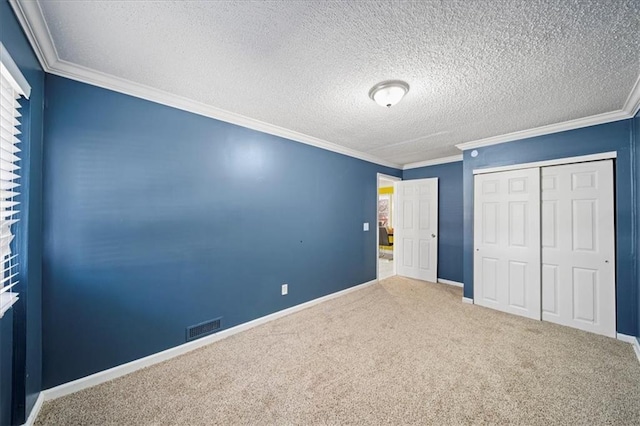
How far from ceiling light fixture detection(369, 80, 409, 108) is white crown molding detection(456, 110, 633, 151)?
2.06m

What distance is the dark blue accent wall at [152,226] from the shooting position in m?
1.74

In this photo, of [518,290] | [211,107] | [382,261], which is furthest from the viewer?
[382,261]

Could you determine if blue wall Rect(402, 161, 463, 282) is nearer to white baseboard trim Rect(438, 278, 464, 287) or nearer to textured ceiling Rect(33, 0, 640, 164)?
white baseboard trim Rect(438, 278, 464, 287)

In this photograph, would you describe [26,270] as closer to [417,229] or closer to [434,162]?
[417,229]

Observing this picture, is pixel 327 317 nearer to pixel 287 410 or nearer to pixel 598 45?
pixel 287 410

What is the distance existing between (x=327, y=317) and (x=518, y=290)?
257 centimetres

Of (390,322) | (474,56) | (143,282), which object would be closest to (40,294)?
(143,282)

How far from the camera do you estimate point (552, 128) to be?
2.86m

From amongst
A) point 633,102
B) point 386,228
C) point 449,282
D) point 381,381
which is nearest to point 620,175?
point 633,102

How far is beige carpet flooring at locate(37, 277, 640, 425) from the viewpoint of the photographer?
5.10ft

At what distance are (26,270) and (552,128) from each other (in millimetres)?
5052

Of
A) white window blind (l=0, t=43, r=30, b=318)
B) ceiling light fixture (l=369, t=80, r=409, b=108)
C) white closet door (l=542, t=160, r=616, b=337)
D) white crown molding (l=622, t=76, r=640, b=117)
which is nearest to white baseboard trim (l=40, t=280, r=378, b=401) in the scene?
white window blind (l=0, t=43, r=30, b=318)

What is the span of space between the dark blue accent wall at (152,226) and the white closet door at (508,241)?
8.55ft

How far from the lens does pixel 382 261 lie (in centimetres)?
702
